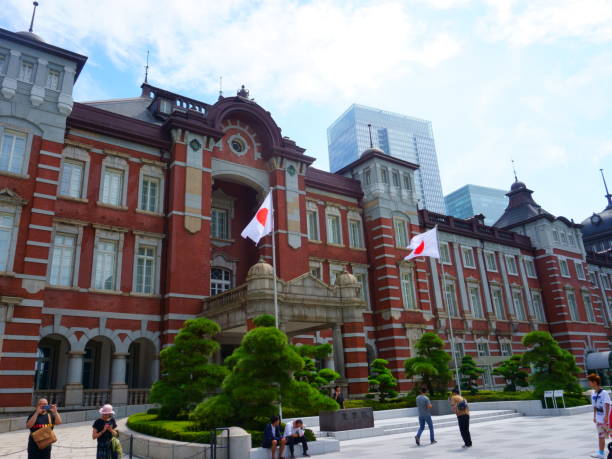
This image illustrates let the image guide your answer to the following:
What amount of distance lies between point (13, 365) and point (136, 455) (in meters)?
7.97

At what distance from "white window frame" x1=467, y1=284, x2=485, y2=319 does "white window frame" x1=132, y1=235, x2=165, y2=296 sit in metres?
24.8

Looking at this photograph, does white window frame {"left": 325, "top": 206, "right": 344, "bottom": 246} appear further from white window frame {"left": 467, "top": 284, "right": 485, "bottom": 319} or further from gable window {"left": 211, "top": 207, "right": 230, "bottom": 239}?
white window frame {"left": 467, "top": 284, "right": 485, "bottom": 319}

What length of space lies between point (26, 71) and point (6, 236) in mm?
7383

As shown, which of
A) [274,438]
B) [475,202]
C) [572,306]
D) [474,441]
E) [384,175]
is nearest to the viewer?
[274,438]

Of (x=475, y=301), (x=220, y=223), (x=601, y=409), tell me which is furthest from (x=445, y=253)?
(x=601, y=409)

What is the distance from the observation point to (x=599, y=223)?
195 feet

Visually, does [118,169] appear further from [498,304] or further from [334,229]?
[498,304]

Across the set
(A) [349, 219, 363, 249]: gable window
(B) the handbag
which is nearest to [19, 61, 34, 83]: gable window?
(B) the handbag

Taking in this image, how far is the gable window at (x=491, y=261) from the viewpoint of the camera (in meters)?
40.4

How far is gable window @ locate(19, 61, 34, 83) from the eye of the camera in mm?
20547

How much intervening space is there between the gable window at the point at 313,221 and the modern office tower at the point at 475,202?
11668cm

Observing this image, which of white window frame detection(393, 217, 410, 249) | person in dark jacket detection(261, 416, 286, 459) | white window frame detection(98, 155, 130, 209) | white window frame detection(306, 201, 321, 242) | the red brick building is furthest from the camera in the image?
white window frame detection(393, 217, 410, 249)

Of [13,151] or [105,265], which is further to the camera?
[105,265]

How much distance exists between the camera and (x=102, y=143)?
75.4 feet
